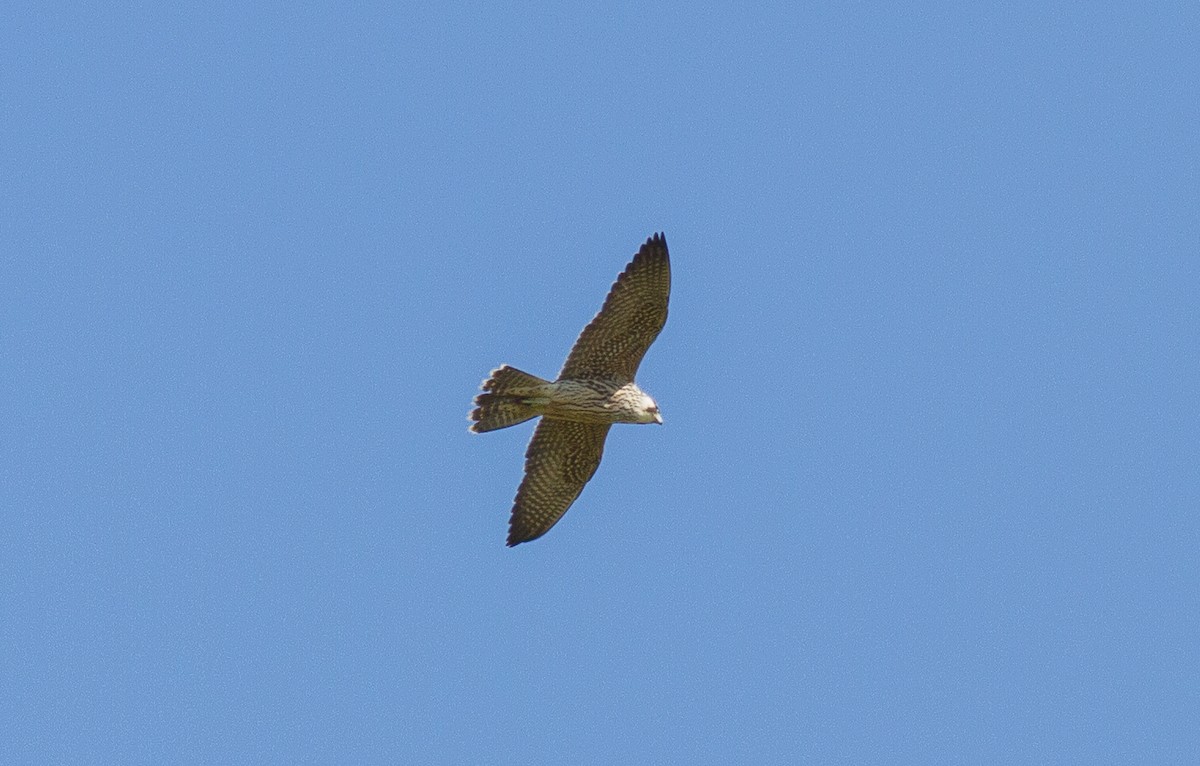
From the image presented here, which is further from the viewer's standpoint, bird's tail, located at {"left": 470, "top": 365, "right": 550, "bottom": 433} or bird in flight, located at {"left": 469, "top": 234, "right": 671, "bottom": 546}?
bird's tail, located at {"left": 470, "top": 365, "right": 550, "bottom": 433}

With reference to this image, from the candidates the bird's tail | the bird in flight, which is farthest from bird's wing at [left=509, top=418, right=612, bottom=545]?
the bird's tail

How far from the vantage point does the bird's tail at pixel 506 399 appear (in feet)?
66.8

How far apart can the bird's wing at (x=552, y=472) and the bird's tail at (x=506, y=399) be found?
91 cm

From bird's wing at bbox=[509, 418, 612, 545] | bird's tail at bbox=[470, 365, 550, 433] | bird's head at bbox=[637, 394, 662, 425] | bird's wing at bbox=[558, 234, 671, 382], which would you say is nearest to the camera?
bird's wing at bbox=[558, 234, 671, 382]

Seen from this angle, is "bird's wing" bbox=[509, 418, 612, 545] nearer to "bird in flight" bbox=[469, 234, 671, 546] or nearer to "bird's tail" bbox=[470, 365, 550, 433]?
"bird in flight" bbox=[469, 234, 671, 546]

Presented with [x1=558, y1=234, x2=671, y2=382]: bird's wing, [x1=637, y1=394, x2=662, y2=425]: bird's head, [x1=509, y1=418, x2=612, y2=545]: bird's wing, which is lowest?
[x1=509, y1=418, x2=612, y2=545]: bird's wing

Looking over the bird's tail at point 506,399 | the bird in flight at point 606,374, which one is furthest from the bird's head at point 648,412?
the bird's tail at point 506,399

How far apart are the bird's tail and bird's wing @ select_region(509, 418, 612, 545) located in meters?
0.91

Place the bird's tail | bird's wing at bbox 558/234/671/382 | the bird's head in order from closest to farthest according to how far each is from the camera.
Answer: bird's wing at bbox 558/234/671/382 → the bird's tail → the bird's head

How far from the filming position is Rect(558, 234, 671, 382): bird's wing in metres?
20.2

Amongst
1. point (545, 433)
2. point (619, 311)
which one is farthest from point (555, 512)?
point (619, 311)

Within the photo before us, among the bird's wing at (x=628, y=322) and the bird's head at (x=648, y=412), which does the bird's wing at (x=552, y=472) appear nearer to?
the bird's head at (x=648, y=412)

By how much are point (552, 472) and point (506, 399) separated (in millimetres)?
1472

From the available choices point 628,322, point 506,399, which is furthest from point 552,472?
point 628,322
